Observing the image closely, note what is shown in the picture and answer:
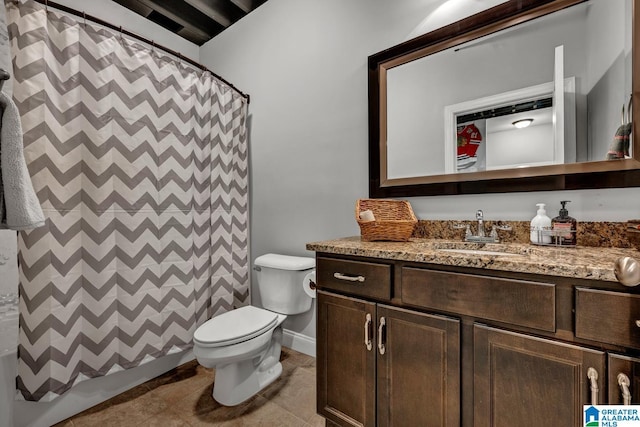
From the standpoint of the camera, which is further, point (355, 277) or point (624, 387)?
point (355, 277)

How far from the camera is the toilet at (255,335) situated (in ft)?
4.81

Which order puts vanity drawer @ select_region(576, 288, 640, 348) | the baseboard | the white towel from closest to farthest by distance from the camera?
vanity drawer @ select_region(576, 288, 640, 348) → the white towel → the baseboard

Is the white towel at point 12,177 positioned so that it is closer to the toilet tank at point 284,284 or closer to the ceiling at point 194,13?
the toilet tank at point 284,284

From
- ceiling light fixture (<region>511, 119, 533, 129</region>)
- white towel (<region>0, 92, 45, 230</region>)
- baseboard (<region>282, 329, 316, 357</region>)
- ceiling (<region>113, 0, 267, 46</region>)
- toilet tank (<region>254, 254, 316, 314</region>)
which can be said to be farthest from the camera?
ceiling (<region>113, 0, 267, 46</region>)

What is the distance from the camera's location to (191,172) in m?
1.91

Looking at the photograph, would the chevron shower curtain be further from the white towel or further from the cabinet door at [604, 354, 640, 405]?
the cabinet door at [604, 354, 640, 405]

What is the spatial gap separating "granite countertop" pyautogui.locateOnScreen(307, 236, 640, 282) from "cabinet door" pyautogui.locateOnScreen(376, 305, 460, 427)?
0.21 meters

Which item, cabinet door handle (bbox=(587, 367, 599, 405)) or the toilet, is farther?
the toilet

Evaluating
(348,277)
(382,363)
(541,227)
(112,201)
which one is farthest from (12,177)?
(541,227)

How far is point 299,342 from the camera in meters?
2.12

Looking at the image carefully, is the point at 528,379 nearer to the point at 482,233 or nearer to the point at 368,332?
the point at 368,332

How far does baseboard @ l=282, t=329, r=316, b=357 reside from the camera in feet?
6.77

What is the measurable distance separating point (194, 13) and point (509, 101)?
8.13 feet

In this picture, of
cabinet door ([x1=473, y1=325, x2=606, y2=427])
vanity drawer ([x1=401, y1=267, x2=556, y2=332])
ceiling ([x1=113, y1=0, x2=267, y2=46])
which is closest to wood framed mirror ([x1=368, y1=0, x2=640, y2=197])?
vanity drawer ([x1=401, y1=267, x2=556, y2=332])
